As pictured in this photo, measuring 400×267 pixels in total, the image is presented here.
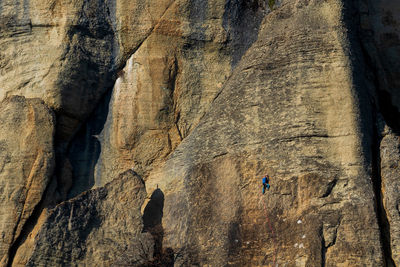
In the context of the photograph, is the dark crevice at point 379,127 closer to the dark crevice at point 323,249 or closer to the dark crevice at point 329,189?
the dark crevice at point 329,189

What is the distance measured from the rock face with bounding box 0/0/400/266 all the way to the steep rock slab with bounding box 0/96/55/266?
0.09 ft

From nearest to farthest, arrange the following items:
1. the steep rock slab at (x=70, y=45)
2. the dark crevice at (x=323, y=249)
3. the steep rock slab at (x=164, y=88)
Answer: the dark crevice at (x=323, y=249), the steep rock slab at (x=164, y=88), the steep rock slab at (x=70, y=45)

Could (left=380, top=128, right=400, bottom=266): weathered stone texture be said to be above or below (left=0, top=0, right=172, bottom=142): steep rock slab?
below

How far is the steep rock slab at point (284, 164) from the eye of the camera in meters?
13.8

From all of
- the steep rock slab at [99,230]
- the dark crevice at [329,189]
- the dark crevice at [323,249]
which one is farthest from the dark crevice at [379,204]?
the steep rock slab at [99,230]

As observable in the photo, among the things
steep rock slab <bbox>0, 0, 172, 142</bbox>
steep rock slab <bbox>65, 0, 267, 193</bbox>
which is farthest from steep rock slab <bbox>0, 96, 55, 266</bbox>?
steep rock slab <bbox>65, 0, 267, 193</bbox>

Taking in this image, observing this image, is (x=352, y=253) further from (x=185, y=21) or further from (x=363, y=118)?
(x=185, y=21)

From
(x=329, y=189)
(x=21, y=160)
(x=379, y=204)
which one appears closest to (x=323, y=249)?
(x=329, y=189)

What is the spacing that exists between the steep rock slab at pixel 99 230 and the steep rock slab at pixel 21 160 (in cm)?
106

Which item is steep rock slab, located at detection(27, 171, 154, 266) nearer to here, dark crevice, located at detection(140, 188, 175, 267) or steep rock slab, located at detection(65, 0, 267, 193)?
dark crevice, located at detection(140, 188, 175, 267)

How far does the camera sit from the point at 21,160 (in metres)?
16.1

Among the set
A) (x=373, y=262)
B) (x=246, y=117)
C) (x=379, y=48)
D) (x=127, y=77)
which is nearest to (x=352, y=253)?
(x=373, y=262)

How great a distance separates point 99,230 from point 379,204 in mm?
5211

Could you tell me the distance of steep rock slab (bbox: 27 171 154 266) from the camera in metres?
14.7
